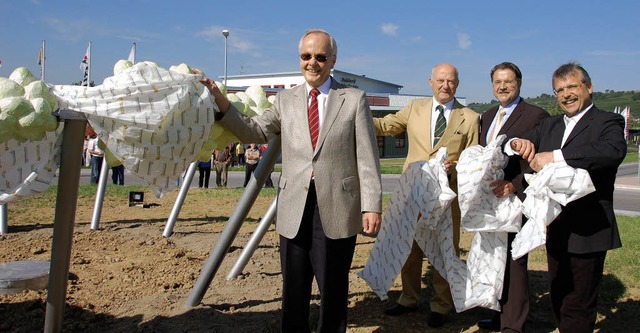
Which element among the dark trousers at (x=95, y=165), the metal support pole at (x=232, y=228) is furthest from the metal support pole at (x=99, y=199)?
the dark trousers at (x=95, y=165)

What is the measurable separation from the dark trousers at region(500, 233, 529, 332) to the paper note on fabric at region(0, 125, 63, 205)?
2864 millimetres

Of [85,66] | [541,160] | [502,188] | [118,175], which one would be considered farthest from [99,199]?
[118,175]

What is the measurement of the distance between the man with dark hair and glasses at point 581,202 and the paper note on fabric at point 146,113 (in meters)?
2.02

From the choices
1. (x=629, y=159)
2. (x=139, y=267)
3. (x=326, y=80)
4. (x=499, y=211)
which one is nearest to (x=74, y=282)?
(x=139, y=267)

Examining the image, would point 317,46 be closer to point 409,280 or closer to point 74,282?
point 409,280

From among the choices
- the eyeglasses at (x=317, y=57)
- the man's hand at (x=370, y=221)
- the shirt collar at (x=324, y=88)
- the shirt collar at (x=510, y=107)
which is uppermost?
the eyeglasses at (x=317, y=57)

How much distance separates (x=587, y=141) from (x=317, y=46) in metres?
1.66

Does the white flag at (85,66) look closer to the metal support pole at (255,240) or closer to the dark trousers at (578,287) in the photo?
the metal support pole at (255,240)

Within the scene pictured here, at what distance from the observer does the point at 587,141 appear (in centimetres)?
312

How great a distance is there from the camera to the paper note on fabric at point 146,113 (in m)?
2.49

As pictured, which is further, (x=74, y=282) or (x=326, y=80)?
(x=74, y=282)

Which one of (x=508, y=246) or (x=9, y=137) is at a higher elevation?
(x=9, y=137)

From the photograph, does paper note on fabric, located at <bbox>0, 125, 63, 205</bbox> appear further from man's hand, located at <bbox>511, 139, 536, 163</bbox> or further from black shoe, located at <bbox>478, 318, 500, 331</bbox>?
black shoe, located at <bbox>478, 318, 500, 331</bbox>


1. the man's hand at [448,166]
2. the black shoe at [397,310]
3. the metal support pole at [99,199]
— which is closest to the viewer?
the man's hand at [448,166]
